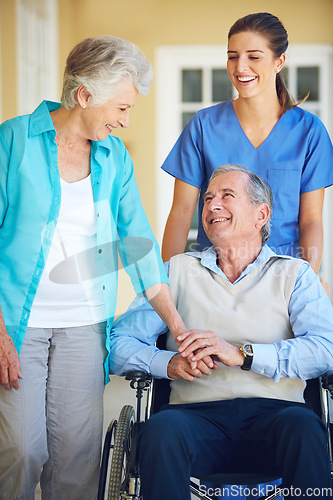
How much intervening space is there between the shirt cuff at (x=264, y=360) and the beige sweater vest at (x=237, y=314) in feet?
0.31

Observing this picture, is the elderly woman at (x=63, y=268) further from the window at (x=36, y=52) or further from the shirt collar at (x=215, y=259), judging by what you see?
the window at (x=36, y=52)

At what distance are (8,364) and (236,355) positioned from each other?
2.17 ft

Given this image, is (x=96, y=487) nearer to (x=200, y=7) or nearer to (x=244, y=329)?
(x=244, y=329)

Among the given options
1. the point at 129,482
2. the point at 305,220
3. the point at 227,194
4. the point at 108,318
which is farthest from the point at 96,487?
the point at 305,220

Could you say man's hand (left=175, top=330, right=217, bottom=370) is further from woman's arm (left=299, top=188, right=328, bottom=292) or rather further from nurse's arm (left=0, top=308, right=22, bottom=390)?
woman's arm (left=299, top=188, right=328, bottom=292)

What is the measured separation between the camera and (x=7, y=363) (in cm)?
167

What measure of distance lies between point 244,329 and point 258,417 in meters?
0.28

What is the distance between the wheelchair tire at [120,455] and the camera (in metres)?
1.67

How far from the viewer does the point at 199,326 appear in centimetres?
200

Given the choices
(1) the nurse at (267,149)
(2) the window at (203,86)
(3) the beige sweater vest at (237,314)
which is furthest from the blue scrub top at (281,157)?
(2) the window at (203,86)

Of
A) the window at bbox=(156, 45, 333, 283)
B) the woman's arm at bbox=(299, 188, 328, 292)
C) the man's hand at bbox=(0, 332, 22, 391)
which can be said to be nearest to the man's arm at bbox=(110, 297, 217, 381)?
the man's hand at bbox=(0, 332, 22, 391)

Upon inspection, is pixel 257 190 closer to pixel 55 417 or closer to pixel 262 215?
pixel 262 215

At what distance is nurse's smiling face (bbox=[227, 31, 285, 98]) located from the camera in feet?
7.00

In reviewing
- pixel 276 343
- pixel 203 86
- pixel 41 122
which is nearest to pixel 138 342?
pixel 276 343
